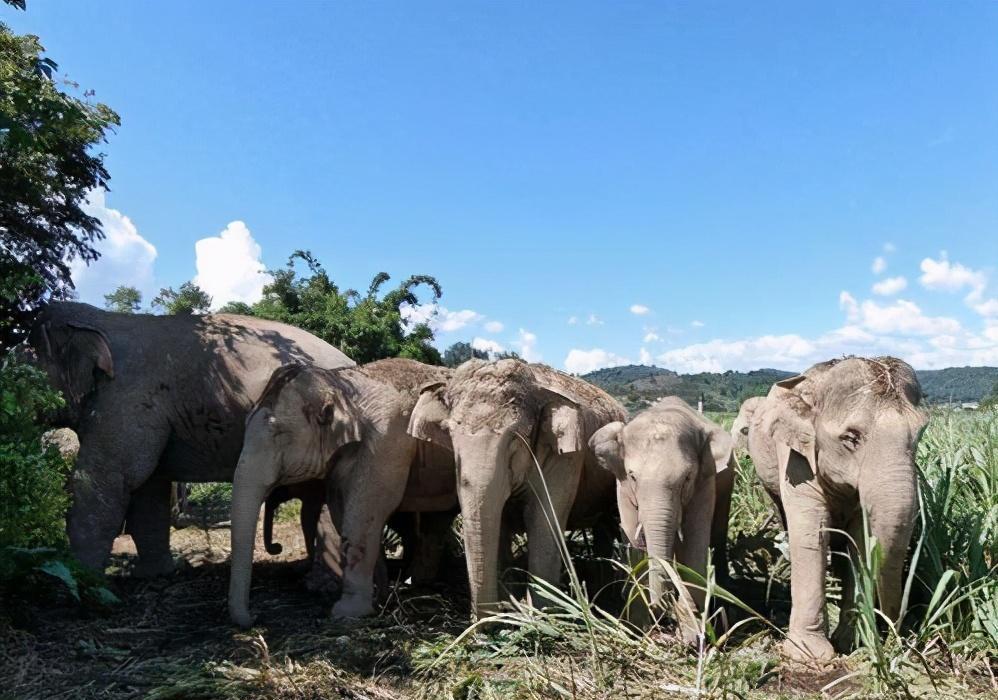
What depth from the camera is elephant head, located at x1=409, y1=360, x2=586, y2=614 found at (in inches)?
184

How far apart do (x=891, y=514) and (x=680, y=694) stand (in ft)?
5.59

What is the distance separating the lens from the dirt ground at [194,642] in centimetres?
419

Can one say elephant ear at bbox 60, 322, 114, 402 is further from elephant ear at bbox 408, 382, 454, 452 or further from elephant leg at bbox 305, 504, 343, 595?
elephant ear at bbox 408, 382, 454, 452

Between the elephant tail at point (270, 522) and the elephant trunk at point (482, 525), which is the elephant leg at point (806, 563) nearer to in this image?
the elephant trunk at point (482, 525)

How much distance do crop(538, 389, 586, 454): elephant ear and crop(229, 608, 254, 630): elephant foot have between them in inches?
94.5

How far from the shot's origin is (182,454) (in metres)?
7.14

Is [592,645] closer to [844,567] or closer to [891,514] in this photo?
[891,514]

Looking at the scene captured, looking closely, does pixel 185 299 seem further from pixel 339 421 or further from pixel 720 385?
pixel 720 385

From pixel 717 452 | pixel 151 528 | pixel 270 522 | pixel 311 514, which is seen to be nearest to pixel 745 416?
pixel 717 452

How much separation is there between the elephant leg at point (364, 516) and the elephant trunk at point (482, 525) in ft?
4.21

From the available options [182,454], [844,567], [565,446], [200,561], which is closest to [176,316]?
[182,454]

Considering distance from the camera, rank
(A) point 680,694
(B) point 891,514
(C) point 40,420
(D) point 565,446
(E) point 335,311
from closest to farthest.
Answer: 1. (A) point 680,694
2. (B) point 891,514
3. (D) point 565,446
4. (C) point 40,420
5. (E) point 335,311

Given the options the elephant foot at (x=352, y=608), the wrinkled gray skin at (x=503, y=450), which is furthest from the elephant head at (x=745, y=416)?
the elephant foot at (x=352, y=608)

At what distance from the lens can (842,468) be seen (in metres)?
4.55
